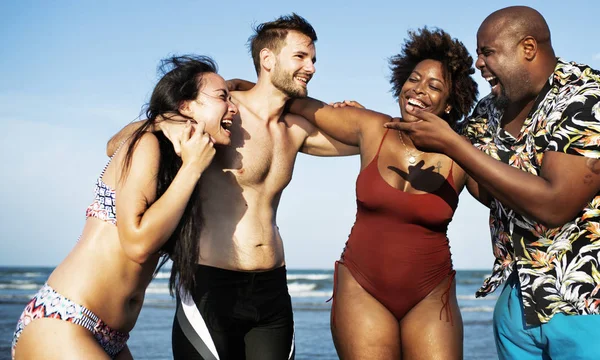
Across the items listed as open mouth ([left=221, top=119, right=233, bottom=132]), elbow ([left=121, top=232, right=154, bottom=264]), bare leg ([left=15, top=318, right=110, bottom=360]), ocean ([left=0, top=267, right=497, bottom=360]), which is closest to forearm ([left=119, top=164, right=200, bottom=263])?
elbow ([left=121, top=232, right=154, bottom=264])

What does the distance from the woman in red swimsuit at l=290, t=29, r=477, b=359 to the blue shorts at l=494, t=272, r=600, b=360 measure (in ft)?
1.51

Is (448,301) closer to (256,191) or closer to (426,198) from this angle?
(426,198)

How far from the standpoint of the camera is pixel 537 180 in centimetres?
310

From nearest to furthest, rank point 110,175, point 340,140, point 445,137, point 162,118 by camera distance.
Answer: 1. point 445,137
2. point 110,175
3. point 162,118
4. point 340,140

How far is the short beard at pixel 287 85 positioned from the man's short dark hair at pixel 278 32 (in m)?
0.19

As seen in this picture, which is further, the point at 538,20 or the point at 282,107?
the point at 282,107

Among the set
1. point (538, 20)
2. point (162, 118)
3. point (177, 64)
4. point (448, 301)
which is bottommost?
point (448, 301)

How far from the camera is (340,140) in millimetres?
4773

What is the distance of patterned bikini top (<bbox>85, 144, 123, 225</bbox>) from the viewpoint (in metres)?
3.48

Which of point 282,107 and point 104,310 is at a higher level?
point 282,107

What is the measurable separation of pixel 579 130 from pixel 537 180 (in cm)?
32

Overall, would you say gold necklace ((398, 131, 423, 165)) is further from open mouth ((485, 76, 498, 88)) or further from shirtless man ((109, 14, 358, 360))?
shirtless man ((109, 14, 358, 360))

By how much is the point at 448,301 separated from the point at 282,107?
5.91ft

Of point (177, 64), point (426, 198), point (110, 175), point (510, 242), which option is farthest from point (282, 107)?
Result: point (510, 242)
